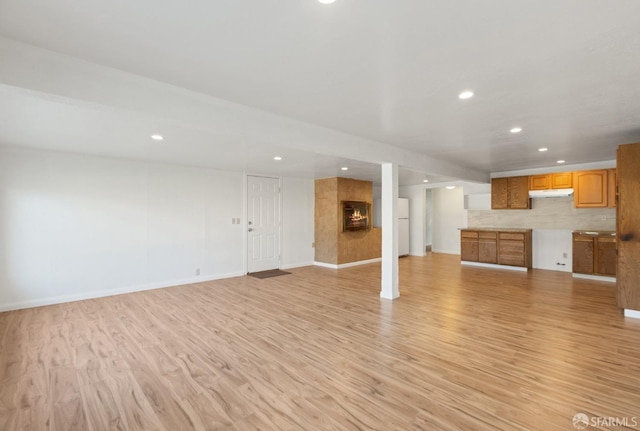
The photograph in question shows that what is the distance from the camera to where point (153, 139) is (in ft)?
12.9

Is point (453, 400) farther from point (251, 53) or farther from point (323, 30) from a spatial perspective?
point (251, 53)

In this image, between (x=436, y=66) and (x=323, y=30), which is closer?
(x=323, y=30)

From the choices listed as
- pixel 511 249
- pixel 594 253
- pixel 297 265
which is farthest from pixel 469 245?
pixel 297 265

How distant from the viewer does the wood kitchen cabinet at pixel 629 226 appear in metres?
3.77

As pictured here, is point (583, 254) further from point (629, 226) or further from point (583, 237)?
point (629, 226)

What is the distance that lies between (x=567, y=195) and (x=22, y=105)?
9.23m

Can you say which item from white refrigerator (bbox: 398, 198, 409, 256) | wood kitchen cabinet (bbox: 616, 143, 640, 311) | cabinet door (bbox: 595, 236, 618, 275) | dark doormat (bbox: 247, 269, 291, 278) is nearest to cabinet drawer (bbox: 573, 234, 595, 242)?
cabinet door (bbox: 595, 236, 618, 275)

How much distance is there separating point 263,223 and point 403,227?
4.64 meters

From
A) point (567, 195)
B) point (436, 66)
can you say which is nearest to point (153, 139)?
point (436, 66)

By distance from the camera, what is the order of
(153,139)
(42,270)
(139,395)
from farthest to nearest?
(42,270)
(153,139)
(139,395)

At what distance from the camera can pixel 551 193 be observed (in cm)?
661

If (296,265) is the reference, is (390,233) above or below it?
above

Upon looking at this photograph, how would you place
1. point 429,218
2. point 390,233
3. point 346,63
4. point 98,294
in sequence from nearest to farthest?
point 346,63, point 390,233, point 98,294, point 429,218

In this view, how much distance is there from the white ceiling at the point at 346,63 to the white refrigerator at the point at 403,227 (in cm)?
558
